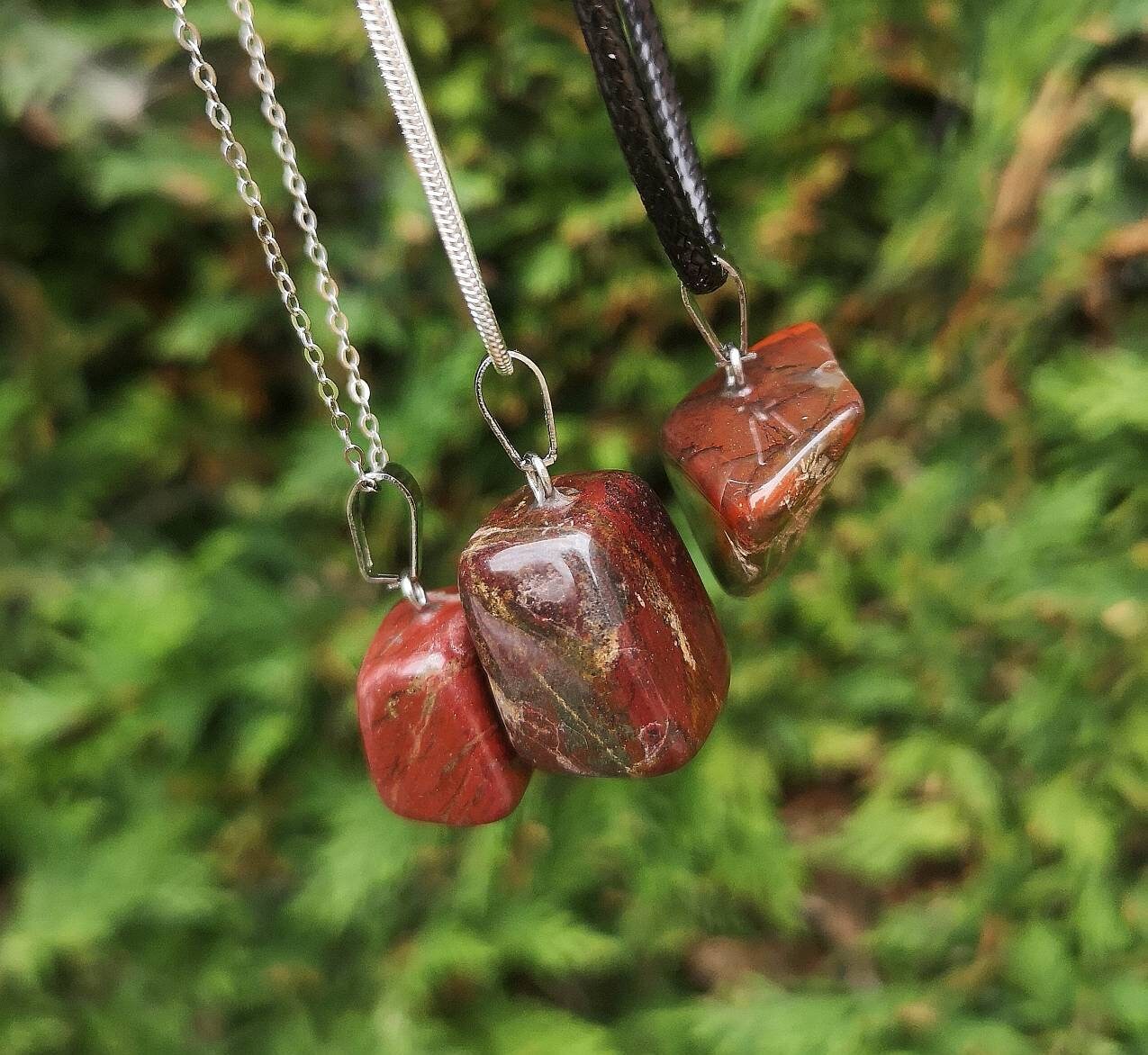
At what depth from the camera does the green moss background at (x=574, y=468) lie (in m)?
0.96

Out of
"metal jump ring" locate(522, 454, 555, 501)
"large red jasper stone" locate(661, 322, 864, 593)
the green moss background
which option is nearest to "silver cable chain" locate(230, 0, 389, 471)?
"metal jump ring" locate(522, 454, 555, 501)

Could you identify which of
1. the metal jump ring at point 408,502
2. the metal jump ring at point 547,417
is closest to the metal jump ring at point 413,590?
the metal jump ring at point 408,502

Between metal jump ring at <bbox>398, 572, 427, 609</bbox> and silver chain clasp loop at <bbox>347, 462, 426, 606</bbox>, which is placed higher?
silver chain clasp loop at <bbox>347, 462, 426, 606</bbox>

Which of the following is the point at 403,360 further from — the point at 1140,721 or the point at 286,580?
the point at 1140,721

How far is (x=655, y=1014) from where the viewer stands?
1127mm

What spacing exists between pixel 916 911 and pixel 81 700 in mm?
1131

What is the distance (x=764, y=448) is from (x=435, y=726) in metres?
0.30

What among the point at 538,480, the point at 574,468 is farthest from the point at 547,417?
the point at 574,468

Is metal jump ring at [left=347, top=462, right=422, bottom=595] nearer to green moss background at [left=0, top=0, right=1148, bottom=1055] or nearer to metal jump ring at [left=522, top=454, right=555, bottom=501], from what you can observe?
metal jump ring at [left=522, top=454, right=555, bottom=501]

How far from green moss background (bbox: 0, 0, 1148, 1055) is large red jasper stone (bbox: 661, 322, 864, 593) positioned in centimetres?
39

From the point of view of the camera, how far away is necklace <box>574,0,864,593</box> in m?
0.56

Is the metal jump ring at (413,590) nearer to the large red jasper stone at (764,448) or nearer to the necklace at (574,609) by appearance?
the necklace at (574,609)

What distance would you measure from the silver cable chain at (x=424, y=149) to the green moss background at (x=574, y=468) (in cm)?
41

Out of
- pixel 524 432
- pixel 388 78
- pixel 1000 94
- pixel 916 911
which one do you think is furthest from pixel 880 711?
pixel 388 78
